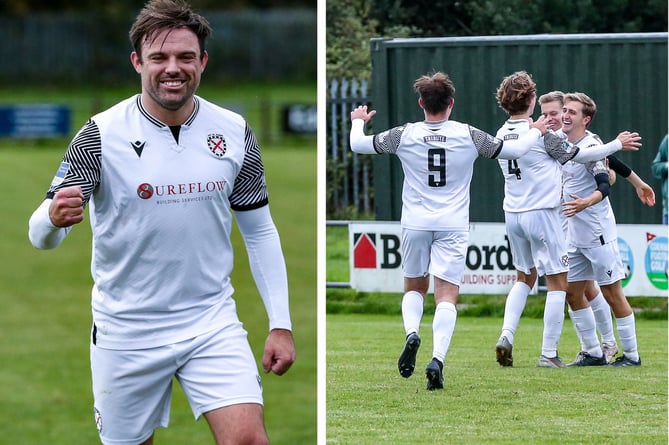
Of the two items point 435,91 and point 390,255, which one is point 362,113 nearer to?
point 435,91

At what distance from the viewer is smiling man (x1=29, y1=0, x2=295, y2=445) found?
480 centimetres

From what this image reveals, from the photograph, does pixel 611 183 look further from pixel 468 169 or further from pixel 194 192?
pixel 194 192

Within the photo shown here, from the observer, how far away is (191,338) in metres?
4.96

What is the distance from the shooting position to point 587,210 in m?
5.50

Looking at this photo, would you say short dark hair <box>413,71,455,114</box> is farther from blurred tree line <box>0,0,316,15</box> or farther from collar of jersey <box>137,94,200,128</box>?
blurred tree line <box>0,0,316,15</box>

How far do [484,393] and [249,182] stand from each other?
1257 mm

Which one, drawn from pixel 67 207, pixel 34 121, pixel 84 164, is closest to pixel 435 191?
pixel 84 164

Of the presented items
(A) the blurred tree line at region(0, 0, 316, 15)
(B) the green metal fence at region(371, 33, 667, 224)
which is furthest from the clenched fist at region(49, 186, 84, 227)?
(A) the blurred tree line at region(0, 0, 316, 15)

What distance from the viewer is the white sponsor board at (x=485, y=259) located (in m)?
5.50

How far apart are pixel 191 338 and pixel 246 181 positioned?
57cm

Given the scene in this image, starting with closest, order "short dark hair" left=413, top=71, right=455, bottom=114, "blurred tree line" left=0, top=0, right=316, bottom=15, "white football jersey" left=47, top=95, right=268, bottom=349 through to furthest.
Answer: "white football jersey" left=47, top=95, right=268, bottom=349 < "short dark hair" left=413, top=71, right=455, bottom=114 < "blurred tree line" left=0, top=0, right=316, bottom=15

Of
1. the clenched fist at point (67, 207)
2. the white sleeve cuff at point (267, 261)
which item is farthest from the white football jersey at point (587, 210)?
the clenched fist at point (67, 207)

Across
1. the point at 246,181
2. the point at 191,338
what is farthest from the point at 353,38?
the point at 191,338

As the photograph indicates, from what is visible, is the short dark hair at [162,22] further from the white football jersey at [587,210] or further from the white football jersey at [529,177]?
the white football jersey at [587,210]
